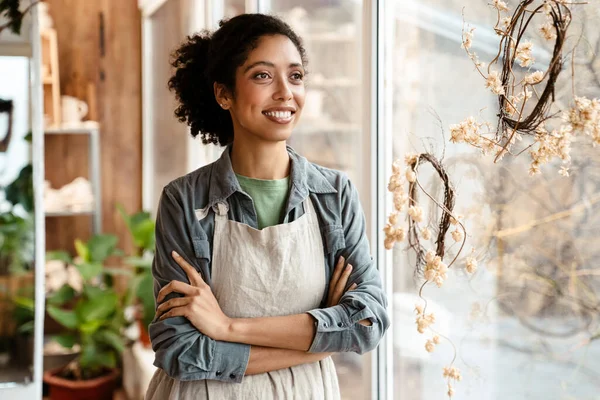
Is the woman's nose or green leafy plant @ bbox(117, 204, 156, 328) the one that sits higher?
the woman's nose

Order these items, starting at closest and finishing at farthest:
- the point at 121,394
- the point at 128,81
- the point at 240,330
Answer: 1. the point at 240,330
2. the point at 121,394
3. the point at 128,81

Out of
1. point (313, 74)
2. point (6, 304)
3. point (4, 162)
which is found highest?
point (313, 74)

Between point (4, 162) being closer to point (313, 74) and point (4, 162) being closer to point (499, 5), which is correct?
point (313, 74)

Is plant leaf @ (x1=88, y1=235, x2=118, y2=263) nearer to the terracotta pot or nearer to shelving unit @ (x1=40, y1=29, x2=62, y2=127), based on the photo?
the terracotta pot

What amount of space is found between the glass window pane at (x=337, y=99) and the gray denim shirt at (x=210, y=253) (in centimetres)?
38

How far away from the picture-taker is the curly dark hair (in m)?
1.33

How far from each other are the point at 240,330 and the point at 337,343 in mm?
184

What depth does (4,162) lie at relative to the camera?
266 centimetres

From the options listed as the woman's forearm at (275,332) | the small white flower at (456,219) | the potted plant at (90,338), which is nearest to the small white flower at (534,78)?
the small white flower at (456,219)

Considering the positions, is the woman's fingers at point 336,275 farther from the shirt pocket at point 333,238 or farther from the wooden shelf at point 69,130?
the wooden shelf at point 69,130

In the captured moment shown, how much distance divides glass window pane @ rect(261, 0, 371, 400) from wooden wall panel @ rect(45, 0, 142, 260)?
2380 mm

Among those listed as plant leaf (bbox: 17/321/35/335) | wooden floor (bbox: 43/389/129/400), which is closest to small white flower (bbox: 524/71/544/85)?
plant leaf (bbox: 17/321/35/335)

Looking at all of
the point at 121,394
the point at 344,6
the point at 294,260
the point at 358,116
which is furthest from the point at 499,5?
the point at 121,394

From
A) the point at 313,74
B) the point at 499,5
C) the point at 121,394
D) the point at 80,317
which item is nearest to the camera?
the point at 499,5
